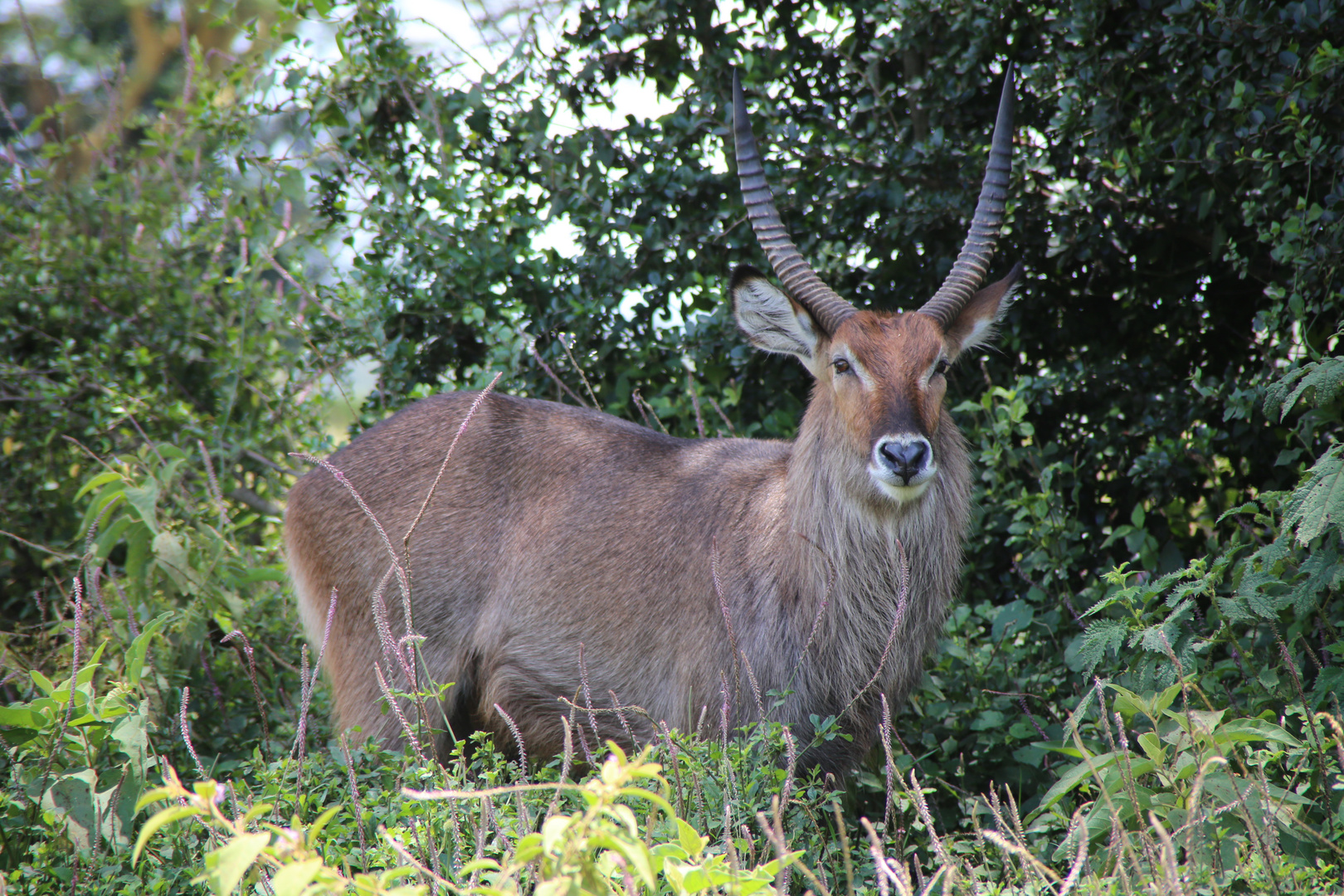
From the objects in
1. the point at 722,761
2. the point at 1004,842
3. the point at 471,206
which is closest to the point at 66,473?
the point at 471,206

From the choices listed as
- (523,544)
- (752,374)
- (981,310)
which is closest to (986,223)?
(981,310)

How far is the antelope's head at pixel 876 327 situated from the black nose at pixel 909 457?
26mm

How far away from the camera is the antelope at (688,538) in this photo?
3330mm

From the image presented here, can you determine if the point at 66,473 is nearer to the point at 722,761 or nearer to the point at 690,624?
the point at 690,624

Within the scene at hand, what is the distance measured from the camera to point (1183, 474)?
4.02 metres

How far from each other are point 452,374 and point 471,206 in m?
0.80

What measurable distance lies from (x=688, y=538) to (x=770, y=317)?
31.9 inches

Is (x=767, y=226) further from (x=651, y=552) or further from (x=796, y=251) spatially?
(x=651, y=552)

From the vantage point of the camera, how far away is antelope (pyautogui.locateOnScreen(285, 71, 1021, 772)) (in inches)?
131

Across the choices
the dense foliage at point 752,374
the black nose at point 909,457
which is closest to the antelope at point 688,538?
the black nose at point 909,457

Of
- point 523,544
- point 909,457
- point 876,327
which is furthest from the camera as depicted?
point 523,544

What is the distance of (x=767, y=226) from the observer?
3.63m

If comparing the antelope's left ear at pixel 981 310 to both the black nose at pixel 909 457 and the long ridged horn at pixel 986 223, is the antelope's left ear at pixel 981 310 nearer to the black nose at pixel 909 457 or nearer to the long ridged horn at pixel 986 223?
the long ridged horn at pixel 986 223

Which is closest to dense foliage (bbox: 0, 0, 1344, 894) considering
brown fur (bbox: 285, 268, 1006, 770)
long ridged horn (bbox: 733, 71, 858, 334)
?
brown fur (bbox: 285, 268, 1006, 770)
